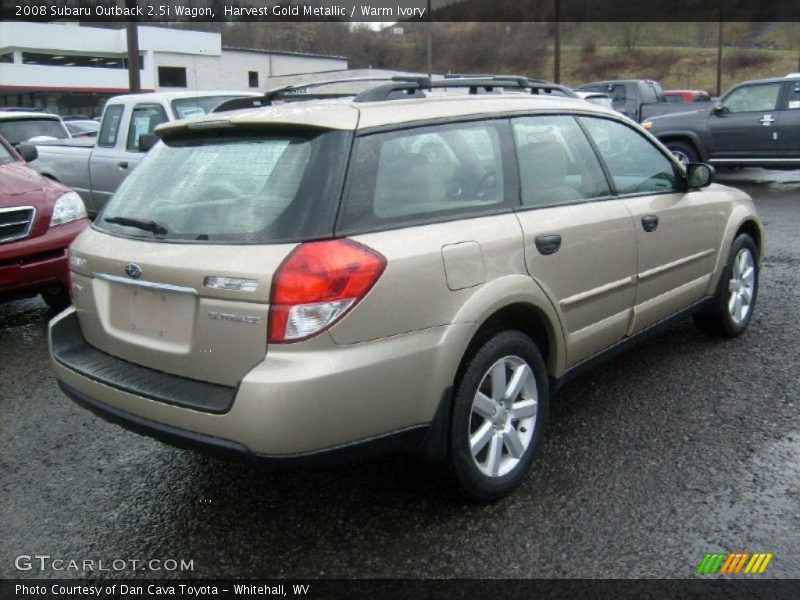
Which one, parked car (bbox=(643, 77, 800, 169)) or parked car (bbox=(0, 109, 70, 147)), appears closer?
parked car (bbox=(0, 109, 70, 147))

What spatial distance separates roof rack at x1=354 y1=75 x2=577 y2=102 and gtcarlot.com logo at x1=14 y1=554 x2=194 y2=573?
1877mm

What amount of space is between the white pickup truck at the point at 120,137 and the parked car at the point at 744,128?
27.6 feet

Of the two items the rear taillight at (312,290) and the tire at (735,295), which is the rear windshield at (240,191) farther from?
the tire at (735,295)

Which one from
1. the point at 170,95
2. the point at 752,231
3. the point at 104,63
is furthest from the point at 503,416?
the point at 104,63

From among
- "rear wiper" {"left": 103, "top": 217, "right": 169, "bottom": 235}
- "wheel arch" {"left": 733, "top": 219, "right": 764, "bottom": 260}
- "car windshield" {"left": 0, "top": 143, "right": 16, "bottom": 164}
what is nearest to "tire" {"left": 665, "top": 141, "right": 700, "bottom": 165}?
"wheel arch" {"left": 733, "top": 219, "right": 764, "bottom": 260}

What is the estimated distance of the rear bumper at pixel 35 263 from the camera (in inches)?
203

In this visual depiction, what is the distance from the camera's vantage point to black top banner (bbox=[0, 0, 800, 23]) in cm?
1800

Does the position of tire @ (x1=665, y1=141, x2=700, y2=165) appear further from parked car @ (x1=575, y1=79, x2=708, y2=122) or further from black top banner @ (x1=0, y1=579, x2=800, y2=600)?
black top banner @ (x1=0, y1=579, x2=800, y2=600)

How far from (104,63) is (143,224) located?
5637 centimetres

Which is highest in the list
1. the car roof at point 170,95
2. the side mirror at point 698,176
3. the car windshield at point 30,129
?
the car roof at point 170,95

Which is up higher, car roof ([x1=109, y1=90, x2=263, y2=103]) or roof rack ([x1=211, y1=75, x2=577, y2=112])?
car roof ([x1=109, y1=90, x2=263, y2=103])

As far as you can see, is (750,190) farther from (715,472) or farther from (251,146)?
(251,146)

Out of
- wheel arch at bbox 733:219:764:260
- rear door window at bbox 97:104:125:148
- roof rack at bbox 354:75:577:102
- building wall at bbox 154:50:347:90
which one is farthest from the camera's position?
building wall at bbox 154:50:347:90

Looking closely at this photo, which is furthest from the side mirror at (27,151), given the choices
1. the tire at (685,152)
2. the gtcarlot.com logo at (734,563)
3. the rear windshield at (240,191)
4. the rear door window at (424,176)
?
the tire at (685,152)
